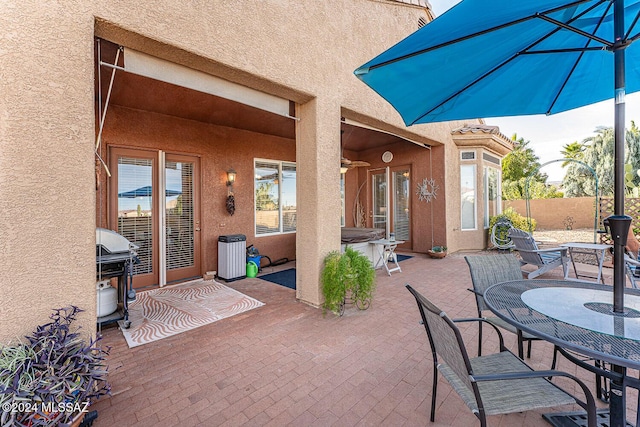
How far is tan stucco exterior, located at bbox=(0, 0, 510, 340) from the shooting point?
1959 millimetres

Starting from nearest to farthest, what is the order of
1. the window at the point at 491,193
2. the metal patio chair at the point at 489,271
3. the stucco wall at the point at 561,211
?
the metal patio chair at the point at 489,271
the window at the point at 491,193
the stucco wall at the point at 561,211

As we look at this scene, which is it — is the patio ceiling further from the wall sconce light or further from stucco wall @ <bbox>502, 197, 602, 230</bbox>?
stucco wall @ <bbox>502, 197, 602, 230</bbox>

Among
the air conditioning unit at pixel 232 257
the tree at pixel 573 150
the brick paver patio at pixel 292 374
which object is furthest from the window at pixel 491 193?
the tree at pixel 573 150

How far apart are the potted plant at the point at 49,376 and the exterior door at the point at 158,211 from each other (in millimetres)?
3401

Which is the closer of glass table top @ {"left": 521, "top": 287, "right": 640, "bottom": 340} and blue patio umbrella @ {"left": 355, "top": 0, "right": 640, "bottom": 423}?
glass table top @ {"left": 521, "top": 287, "right": 640, "bottom": 340}

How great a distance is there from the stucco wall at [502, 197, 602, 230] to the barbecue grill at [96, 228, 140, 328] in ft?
53.2

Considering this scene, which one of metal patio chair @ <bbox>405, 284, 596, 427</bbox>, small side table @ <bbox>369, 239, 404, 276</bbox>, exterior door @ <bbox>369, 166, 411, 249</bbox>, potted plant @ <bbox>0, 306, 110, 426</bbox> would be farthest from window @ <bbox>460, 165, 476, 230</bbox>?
potted plant @ <bbox>0, 306, 110, 426</bbox>

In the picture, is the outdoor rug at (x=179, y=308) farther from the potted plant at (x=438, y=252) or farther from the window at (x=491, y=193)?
the window at (x=491, y=193)

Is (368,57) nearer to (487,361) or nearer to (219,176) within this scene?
(219,176)

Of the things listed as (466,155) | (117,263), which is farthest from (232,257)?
(466,155)

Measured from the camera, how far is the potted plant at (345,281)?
12.7 feet

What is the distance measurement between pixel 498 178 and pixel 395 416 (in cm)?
988

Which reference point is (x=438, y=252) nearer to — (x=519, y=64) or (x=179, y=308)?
(x=519, y=64)

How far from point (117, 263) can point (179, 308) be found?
1.19 meters
